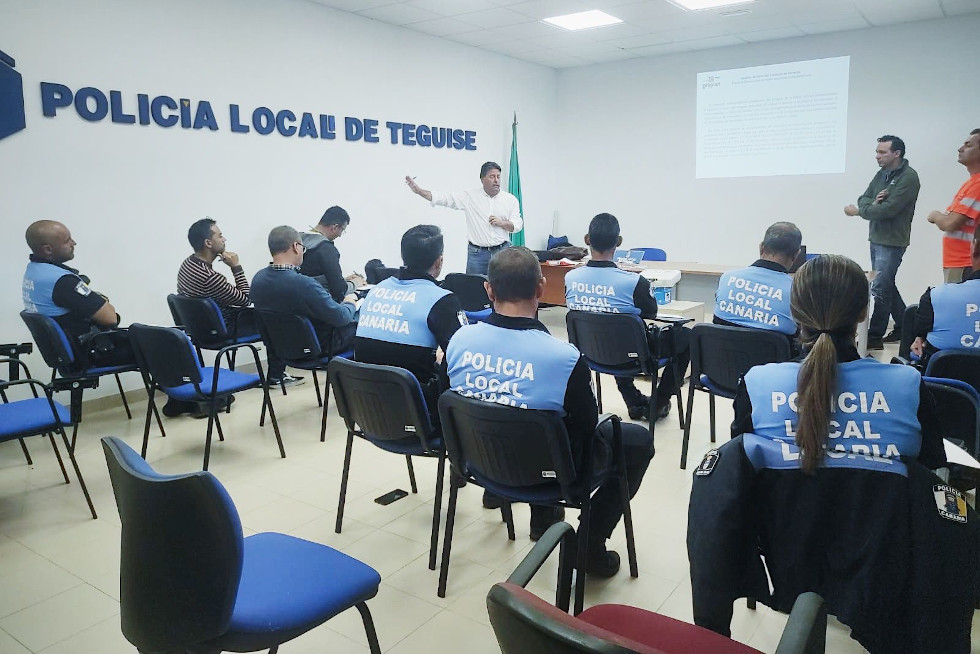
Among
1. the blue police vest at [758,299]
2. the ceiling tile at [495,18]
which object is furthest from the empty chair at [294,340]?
the ceiling tile at [495,18]

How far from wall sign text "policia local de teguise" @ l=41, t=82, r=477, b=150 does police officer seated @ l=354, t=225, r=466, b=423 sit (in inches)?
111

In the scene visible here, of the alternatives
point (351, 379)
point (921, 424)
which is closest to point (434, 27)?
point (351, 379)

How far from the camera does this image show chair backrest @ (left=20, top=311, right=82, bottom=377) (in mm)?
3412

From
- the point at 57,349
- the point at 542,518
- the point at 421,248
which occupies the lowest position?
the point at 542,518


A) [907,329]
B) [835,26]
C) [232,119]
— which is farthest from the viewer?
[835,26]

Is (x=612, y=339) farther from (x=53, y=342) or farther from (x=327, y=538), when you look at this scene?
(x=53, y=342)

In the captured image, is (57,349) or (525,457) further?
(57,349)

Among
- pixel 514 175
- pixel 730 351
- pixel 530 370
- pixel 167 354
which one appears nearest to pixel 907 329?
pixel 730 351

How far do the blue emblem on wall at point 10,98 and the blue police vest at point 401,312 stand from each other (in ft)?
9.11

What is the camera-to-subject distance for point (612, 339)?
356 cm

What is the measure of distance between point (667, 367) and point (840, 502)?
2.50 m

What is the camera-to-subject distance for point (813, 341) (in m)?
1.63

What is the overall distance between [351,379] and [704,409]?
2.73 metres

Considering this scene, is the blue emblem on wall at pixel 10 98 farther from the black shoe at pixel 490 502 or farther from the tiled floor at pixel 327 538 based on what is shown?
the black shoe at pixel 490 502
